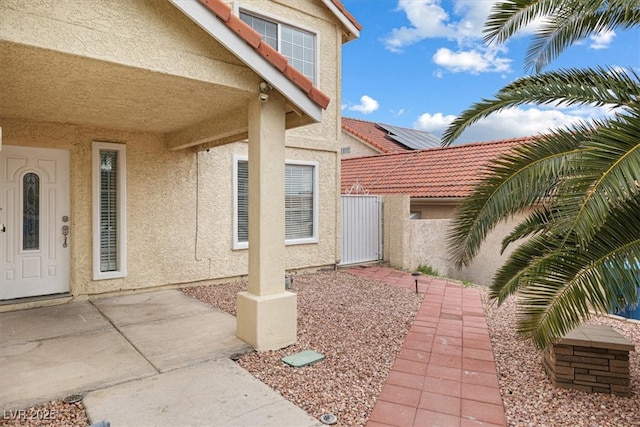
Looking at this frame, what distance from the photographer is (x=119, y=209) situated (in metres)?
8.61

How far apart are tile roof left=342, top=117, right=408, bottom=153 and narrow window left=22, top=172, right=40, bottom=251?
59.8 feet

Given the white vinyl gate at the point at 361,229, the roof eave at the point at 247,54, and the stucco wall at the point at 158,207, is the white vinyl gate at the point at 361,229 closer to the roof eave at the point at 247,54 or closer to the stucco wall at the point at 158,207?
the stucco wall at the point at 158,207

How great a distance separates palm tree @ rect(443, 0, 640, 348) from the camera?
3.44 m

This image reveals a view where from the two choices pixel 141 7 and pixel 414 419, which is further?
pixel 141 7

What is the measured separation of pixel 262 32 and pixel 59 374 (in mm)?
8878

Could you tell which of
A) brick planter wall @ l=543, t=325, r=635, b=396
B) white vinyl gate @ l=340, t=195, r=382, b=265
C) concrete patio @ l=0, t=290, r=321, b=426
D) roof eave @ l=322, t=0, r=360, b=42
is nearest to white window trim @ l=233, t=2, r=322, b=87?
roof eave @ l=322, t=0, r=360, b=42

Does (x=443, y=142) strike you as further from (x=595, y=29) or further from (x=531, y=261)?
(x=595, y=29)

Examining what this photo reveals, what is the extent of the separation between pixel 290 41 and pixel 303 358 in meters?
8.61

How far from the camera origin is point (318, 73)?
11477mm

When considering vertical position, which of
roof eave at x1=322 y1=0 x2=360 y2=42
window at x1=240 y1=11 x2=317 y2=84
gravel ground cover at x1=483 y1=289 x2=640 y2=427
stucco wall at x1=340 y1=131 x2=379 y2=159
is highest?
roof eave at x1=322 y1=0 x2=360 y2=42

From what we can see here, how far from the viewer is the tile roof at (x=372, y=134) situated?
2394cm

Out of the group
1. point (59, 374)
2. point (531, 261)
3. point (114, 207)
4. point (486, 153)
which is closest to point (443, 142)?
point (531, 261)

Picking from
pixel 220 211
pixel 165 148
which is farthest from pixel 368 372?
pixel 165 148

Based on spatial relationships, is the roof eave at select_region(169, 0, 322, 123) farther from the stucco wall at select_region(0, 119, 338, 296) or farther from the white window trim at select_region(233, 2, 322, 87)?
the white window trim at select_region(233, 2, 322, 87)
